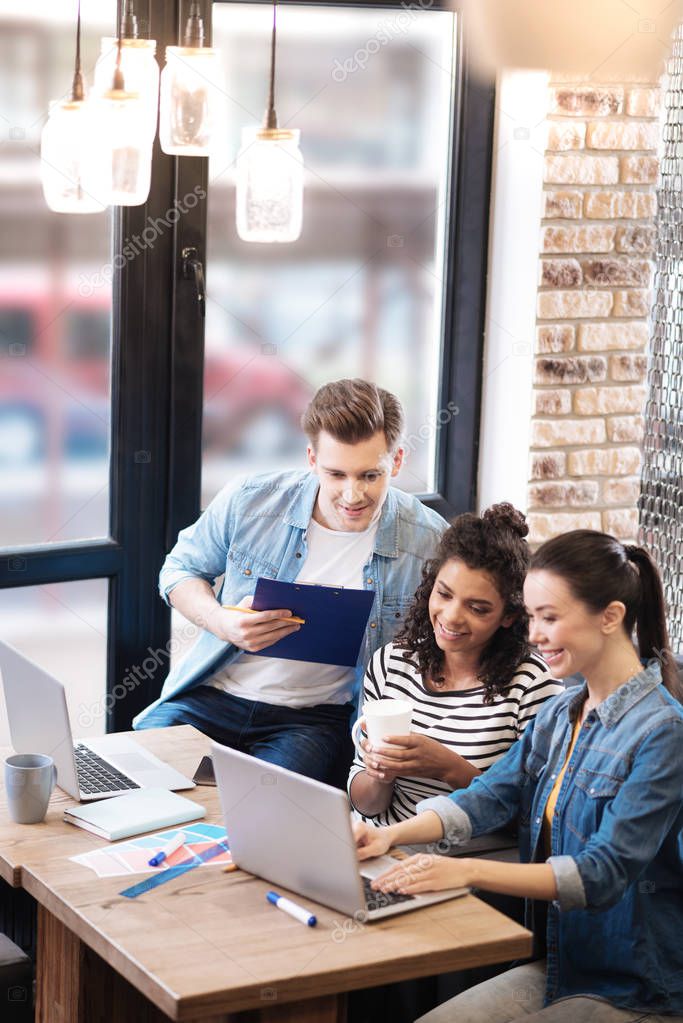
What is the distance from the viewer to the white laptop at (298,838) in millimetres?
1736

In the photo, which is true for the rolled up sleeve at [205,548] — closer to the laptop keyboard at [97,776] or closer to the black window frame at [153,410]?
the black window frame at [153,410]

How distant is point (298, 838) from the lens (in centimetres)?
179

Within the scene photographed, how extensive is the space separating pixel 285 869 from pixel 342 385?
1184mm

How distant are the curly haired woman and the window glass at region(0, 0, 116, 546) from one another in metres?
1.01

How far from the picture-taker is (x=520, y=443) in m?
3.40

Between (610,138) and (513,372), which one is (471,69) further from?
(513,372)

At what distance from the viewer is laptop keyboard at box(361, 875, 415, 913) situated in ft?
5.91

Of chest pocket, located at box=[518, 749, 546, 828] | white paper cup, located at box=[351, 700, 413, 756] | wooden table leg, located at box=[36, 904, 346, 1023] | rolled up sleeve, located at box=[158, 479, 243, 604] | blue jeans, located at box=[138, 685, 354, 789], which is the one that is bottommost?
wooden table leg, located at box=[36, 904, 346, 1023]

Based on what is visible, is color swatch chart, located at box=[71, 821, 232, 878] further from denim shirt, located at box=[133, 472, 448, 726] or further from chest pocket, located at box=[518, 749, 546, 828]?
denim shirt, located at box=[133, 472, 448, 726]

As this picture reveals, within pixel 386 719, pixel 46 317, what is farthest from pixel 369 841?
pixel 46 317

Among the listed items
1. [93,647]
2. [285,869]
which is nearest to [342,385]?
[93,647]

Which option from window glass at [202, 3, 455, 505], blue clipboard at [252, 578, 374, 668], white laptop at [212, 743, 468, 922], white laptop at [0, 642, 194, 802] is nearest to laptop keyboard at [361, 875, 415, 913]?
white laptop at [212, 743, 468, 922]

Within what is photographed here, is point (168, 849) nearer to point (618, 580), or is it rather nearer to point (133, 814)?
point (133, 814)

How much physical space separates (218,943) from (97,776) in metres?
0.60
